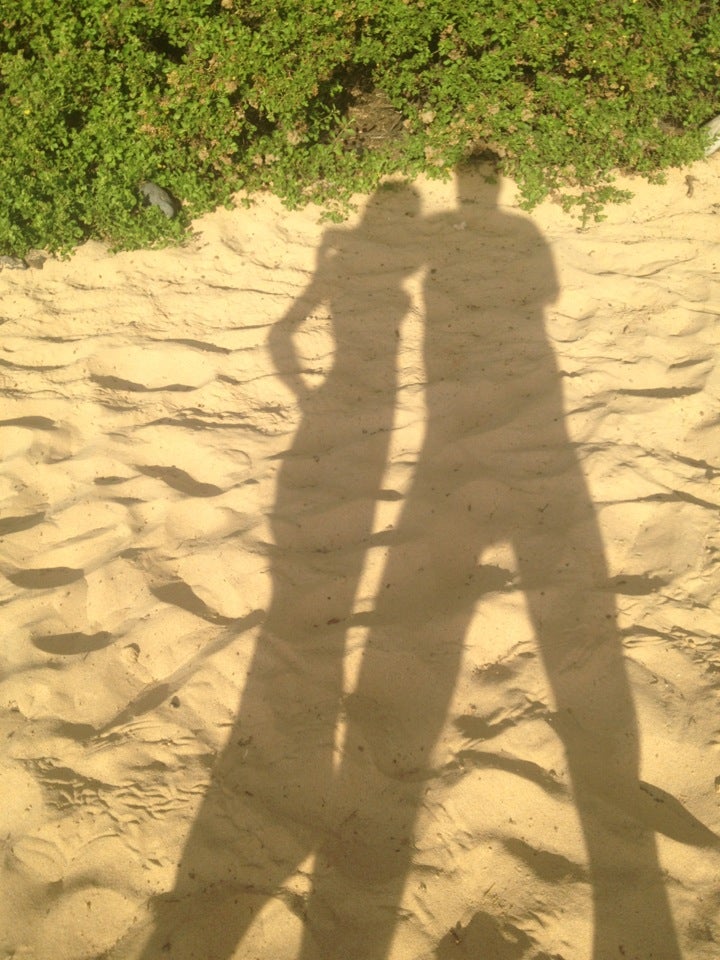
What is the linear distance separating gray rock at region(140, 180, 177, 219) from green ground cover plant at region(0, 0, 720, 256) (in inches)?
2.7

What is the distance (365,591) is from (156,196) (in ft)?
10.9

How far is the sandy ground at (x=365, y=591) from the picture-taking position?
7.79 feet

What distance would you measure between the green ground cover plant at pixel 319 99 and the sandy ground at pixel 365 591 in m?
0.35

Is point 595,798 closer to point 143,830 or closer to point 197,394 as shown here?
point 143,830

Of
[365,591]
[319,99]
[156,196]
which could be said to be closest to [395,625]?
[365,591]

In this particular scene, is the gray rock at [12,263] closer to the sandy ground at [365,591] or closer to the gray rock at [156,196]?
the sandy ground at [365,591]

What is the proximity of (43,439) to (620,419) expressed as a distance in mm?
3238

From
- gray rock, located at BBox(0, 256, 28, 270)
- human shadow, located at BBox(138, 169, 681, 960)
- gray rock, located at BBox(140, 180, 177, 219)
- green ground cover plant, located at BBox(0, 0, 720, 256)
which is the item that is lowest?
human shadow, located at BBox(138, 169, 681, 960)

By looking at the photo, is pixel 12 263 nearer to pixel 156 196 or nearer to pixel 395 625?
pixel 156 196

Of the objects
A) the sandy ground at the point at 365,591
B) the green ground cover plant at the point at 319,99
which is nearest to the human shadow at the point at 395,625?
the sandy ground at the point at 365,591

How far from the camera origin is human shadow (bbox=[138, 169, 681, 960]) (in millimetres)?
2365

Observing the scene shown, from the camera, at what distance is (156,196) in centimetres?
478

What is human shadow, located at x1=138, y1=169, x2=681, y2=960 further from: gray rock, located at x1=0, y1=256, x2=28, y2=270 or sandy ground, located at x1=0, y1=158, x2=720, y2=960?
gray rock, located at x1=0, y1=256, x2=28, y2=270

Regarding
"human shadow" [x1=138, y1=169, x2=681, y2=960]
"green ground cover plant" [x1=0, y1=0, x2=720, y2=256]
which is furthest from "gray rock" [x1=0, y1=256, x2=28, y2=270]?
"human shadow" [x1=138, y1=169, x2=681, y2=960]
